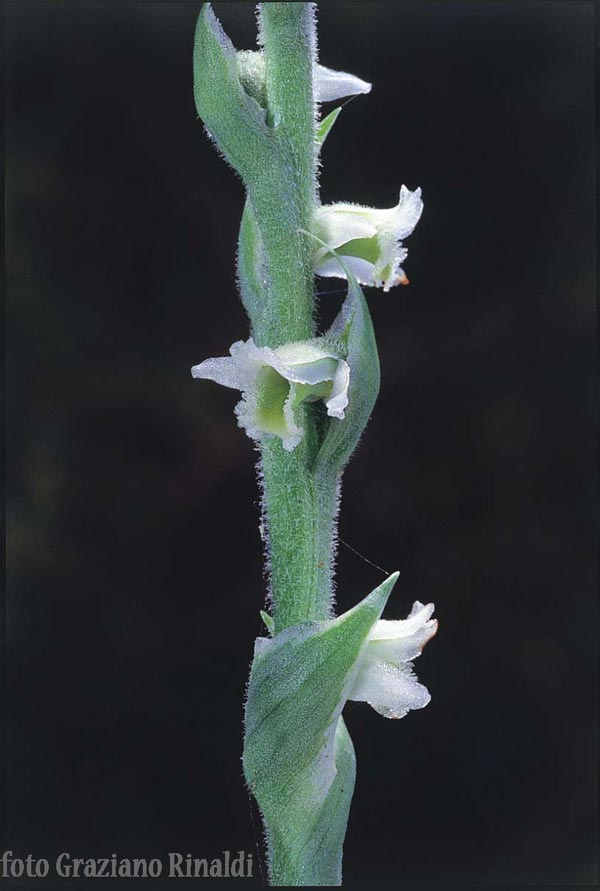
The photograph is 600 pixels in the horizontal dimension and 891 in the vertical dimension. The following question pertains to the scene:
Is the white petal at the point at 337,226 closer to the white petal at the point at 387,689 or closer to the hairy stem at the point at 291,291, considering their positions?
the hairy stem at the point at 291,291

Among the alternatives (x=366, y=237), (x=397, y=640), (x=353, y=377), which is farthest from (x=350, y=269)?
(x=397, y=640)

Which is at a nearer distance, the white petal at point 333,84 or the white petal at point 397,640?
the white petal at point 397,640

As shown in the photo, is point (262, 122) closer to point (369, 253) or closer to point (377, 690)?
point (369, 253)

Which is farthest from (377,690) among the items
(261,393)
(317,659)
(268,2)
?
(268,2)

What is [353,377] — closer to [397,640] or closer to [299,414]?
[299,414]

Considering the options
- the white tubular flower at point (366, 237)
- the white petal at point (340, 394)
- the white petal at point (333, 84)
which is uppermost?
the white petal at point (333, 84)

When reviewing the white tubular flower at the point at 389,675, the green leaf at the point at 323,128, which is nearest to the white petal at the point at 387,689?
the white tubular flower at the point at 389,675
